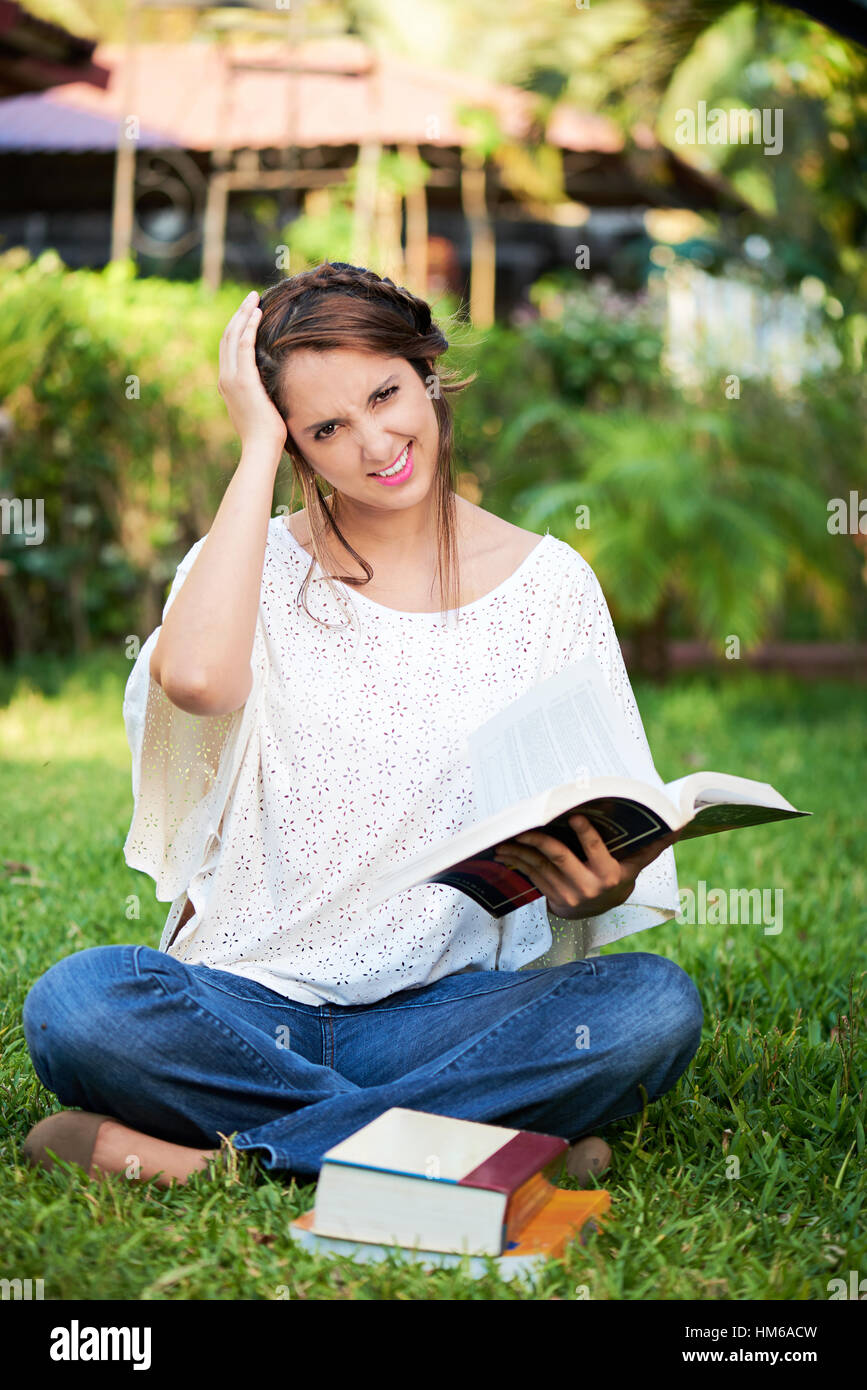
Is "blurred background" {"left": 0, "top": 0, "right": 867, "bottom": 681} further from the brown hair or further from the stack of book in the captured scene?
the stack of book

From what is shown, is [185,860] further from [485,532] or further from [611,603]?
[611,603]

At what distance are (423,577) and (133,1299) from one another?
1.27 meters

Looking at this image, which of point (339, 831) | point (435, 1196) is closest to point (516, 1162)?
point (435, 1196)

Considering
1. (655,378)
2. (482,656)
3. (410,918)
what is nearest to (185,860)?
(410,918)

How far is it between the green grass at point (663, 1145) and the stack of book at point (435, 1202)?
0.13 feet

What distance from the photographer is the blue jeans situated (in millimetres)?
2002

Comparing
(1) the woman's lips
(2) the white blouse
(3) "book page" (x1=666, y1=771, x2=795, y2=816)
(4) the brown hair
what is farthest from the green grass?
(1) the woman's lips

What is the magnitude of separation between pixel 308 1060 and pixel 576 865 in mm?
580

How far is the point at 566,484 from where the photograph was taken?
23.9 ft

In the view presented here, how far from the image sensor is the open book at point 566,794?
1749 mm

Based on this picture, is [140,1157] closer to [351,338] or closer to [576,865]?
[576,865]

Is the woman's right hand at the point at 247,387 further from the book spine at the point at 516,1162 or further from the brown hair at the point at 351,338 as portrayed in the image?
the book spine at the point at 516,1162

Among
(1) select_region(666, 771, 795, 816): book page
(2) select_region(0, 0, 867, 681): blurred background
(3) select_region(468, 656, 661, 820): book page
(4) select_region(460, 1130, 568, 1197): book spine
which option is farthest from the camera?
(2) select_region(0, 0, 867, 681): blurred background

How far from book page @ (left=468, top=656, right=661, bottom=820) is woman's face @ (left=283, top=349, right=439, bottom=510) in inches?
18.2
